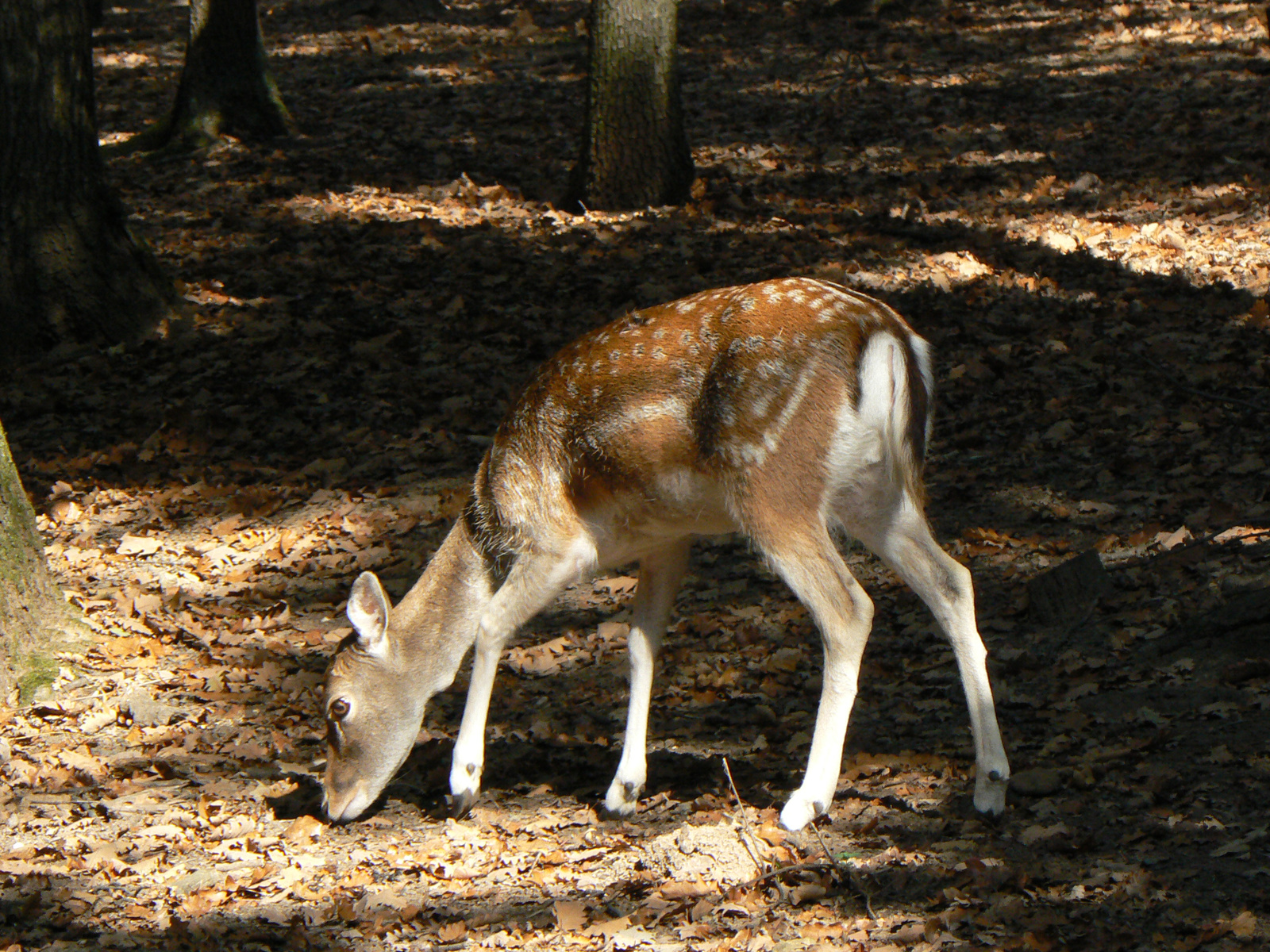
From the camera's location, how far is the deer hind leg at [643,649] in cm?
486

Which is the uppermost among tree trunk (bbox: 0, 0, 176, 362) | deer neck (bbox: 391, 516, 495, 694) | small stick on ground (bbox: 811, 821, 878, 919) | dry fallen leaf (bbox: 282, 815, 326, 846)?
tree trunk (bbox: 0, 0, 176, 362)

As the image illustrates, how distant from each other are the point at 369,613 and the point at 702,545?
2.69 meters

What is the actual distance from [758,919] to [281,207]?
31.2ft

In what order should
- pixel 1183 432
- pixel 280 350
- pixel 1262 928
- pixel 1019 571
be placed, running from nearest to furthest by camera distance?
pixel 1262 928, pixel 1019 571, pixel 1183 432, pixel 280 350

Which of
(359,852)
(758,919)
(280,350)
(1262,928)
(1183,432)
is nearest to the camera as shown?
(1262,928)

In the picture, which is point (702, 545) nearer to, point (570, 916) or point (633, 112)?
point (570, 916)

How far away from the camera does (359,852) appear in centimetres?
472

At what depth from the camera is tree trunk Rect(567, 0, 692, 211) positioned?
36.8 ft

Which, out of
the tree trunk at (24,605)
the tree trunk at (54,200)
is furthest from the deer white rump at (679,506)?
the tree trunk at (54,200)

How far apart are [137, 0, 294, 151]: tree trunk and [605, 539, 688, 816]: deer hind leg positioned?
1025cm

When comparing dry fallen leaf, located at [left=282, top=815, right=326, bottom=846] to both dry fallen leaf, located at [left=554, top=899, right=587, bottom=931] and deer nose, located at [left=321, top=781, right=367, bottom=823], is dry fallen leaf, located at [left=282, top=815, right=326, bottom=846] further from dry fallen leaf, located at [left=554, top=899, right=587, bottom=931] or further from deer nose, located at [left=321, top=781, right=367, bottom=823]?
dry fallen leaf, located at [left=554, top=899, right=587, bottom=931]

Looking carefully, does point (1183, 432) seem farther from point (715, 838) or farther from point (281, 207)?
point (281, 207)

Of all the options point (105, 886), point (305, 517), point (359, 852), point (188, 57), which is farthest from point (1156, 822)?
point (188, 57)

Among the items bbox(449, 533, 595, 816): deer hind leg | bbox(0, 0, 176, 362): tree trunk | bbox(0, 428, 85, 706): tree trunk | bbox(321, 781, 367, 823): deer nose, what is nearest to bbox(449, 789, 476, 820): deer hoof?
bbox(449, 533, 595, 816): deer hind leg
